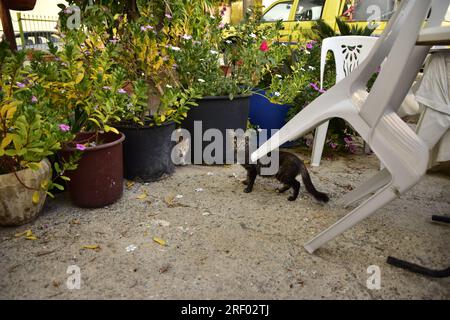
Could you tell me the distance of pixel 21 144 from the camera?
61.2 inches

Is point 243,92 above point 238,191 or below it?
above

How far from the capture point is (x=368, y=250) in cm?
170

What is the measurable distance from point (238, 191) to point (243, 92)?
951mm

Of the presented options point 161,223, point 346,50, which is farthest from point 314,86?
point 161,223

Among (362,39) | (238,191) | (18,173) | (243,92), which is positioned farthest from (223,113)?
(18,173)

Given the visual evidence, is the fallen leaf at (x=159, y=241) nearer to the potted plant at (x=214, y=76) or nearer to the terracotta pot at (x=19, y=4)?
the potted plant at (x=214, y=76)

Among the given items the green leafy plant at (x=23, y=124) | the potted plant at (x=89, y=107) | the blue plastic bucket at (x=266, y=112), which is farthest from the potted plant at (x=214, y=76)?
the green leafy plant at (x=23, y=124)

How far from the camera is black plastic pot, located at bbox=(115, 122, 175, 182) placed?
2344mm

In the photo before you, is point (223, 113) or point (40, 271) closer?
point (40, 271)

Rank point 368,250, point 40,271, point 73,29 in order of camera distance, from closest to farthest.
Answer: point 40,271
point 368,250
point 73,29

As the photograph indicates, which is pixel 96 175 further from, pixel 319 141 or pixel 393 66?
pixel 319 141

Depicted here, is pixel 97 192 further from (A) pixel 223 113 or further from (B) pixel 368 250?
(B) pixel 368 250

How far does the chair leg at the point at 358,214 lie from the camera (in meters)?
1.40

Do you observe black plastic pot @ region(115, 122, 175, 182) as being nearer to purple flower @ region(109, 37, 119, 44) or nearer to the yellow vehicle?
purple flower @ region(109, 37, 119, 44)
